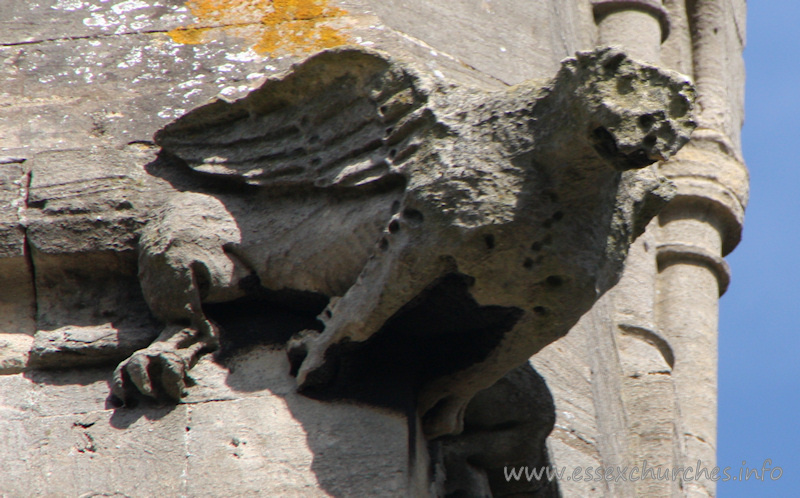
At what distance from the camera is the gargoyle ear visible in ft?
11.3

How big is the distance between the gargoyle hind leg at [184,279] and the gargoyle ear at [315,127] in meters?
0.19

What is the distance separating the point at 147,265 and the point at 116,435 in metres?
0.41

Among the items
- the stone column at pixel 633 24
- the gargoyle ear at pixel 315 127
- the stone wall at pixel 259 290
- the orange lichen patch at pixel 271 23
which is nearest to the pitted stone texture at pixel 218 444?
the stone wall at pixel 259 290

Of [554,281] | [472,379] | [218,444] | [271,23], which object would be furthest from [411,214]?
[271,23]

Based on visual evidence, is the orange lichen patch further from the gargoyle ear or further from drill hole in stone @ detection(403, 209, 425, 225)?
drill hole in stone @ detection(403, 209, 425, 225)

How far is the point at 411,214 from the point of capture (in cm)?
325

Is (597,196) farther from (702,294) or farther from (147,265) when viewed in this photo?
(702,294)

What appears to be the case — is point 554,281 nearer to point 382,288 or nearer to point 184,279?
point 382,288

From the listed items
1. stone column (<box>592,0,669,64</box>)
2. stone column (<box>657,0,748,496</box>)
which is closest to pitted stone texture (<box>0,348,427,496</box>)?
stone column (<box>657,0,748,496</box>)

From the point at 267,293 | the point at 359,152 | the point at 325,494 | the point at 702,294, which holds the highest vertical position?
the point at 702,294

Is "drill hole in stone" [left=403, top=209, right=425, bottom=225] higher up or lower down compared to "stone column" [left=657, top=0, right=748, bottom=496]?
lower down

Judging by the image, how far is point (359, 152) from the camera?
11.5 feet

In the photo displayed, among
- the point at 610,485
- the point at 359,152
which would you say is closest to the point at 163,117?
the point at 359,152

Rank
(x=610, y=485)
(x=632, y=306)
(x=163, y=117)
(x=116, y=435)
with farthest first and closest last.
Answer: (x=632, y=306), (x=610, y=485), (x=163, y=117), (x=116, y=435)
